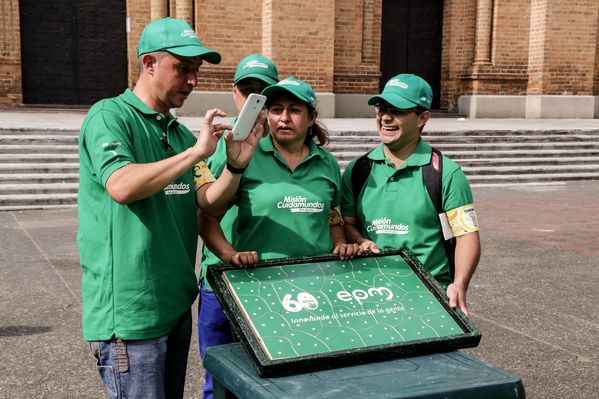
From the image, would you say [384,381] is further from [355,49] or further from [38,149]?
[355,49]

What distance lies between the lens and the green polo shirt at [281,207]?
9.28 ft

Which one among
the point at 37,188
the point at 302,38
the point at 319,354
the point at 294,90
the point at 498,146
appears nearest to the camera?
the point at 319,354

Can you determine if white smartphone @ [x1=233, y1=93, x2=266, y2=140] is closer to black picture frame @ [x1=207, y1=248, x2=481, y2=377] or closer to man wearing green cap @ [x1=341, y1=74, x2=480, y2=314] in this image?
black picture frame @ [x1=207, y1=248, x2=481, y2=377]

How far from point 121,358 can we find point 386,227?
3.96 feet

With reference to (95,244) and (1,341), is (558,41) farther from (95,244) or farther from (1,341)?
(95,244)

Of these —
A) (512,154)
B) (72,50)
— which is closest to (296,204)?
(512,154)

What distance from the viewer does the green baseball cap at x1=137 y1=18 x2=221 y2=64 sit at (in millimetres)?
2371

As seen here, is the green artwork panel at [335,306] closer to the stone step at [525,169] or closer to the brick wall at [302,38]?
the stone step at [525,169]

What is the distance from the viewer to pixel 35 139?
12148 mm

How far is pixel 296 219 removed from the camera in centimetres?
283

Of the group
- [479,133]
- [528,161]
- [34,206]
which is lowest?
[34,206]

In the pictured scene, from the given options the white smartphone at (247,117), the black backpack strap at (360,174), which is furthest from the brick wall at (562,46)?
the white smartphone at (247,117)

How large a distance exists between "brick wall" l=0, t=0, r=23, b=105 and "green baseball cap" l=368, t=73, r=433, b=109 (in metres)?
17.7

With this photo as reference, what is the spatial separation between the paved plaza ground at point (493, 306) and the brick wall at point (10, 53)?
32.2 feet
